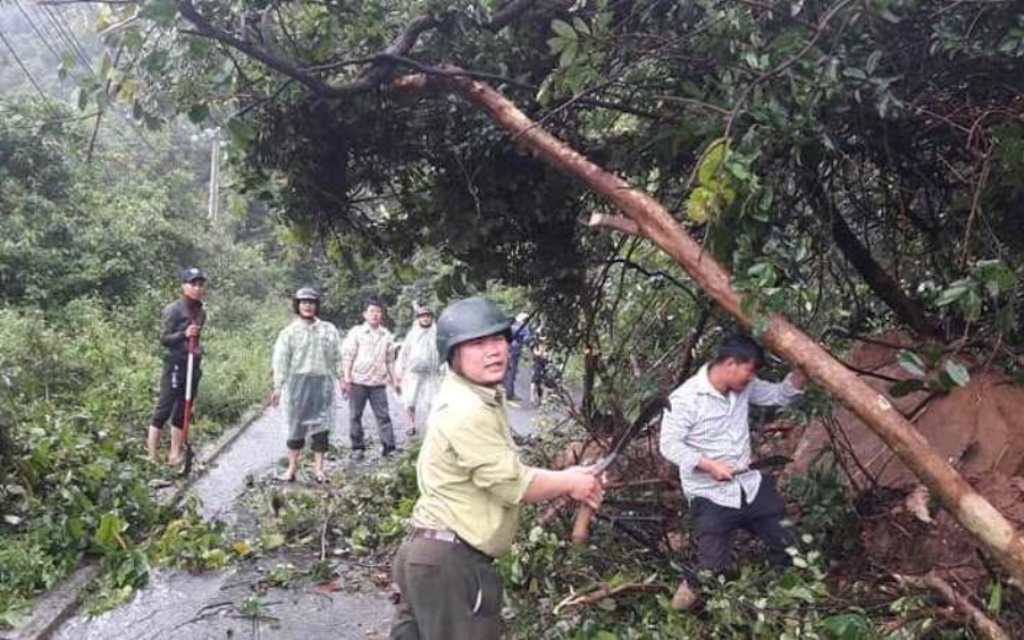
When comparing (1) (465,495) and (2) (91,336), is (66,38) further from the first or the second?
(1) (465,495)

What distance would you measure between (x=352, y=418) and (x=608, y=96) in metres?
6.67

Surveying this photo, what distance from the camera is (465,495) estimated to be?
346 centimetres

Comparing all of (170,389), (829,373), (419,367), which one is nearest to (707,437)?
(829,373)

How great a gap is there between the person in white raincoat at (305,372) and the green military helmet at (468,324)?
5.59 m

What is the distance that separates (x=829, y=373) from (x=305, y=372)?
6.23 meters

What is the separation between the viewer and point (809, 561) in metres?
4.37

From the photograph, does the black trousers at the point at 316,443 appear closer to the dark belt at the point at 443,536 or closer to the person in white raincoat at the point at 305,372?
the person in white raincoat at the point at 305,372

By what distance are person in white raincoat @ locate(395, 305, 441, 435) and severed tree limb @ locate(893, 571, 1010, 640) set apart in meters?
7.27

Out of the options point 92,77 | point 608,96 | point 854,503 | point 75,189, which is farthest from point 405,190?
point 75,189

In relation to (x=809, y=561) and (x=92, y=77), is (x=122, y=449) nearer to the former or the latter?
(x=92, y=77)

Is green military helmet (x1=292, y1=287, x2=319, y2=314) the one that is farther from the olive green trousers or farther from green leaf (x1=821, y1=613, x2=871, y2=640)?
green leaf (x1=821, y1=613, x2=871, y2=640)

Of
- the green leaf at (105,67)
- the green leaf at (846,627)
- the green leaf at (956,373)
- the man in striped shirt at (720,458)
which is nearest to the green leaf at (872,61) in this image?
the green leaf at (956,373)

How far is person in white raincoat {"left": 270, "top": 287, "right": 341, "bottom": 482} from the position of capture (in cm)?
890

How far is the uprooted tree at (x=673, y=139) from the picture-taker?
12.2 feet
